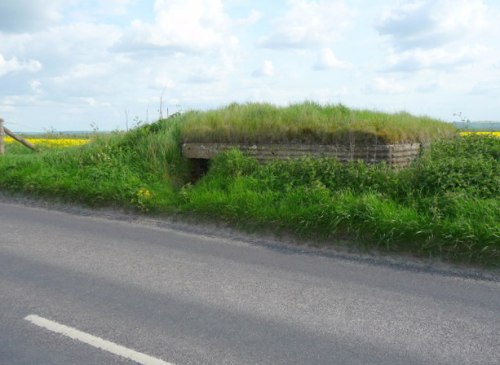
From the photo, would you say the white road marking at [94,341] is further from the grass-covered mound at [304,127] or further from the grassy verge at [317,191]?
the grass-covered mound at [304,127]

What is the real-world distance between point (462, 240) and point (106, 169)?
721 centimetres

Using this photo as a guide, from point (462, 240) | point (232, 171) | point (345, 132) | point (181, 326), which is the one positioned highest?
point (345, 132)

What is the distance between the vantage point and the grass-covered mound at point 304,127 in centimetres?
900

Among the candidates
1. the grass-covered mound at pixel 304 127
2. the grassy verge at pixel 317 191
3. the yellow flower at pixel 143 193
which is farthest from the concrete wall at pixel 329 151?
the yellow flower at pixel 143 193

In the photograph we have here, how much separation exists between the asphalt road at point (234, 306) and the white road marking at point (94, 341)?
4 centimetres

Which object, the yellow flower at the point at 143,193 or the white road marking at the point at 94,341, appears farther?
the yellow flower at the point at 143,193

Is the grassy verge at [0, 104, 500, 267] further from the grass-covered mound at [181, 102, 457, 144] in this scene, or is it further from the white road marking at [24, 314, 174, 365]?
the white road marking at [24, 314, 174, 365]

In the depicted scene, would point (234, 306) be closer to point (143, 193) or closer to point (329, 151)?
point (143, 193)

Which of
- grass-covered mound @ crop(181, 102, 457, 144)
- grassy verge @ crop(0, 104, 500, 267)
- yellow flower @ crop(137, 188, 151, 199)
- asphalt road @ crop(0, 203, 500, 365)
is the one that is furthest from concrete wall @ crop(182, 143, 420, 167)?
asphalt road @ crop(0, 203, 500, 365)

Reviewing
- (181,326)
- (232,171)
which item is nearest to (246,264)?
(181,326)

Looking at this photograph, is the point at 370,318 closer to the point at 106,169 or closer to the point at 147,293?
A: the point at 147,293

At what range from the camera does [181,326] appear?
13.6ft

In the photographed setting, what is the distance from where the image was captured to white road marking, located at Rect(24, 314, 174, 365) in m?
3.60

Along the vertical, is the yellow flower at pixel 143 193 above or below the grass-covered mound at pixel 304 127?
below
